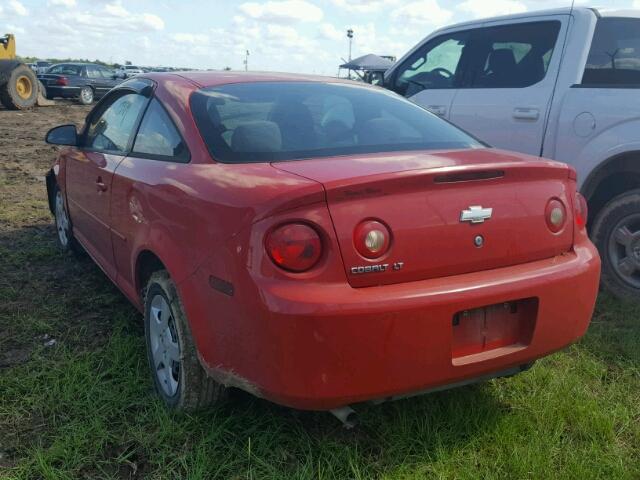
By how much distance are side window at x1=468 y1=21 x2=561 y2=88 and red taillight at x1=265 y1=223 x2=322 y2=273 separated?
3.17m

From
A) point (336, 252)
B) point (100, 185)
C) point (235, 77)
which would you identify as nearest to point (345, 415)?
point (336, 252)

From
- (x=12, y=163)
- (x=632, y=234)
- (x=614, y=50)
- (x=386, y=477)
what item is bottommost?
(x=12, y=163)

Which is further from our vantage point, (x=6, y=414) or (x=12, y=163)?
(x=12, y=163)

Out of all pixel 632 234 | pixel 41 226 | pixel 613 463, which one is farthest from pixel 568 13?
pixel 41 226

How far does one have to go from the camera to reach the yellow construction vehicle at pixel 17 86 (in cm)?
1797

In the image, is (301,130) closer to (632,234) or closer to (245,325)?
(245,325)

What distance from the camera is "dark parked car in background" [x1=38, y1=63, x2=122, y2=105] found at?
867 inches

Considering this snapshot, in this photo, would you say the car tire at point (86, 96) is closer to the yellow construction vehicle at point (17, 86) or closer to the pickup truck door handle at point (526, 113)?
the yellow construction vehicle at point (17, 86)

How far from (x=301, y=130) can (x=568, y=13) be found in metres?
2.78

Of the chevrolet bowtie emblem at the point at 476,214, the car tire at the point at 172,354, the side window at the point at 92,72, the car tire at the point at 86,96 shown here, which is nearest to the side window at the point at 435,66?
the chevrolet bowtie emblem at the point at 476,214

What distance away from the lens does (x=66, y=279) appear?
441cm

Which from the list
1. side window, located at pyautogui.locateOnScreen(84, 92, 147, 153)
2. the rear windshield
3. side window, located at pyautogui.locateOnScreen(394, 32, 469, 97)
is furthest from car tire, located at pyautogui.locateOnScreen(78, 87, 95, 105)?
the rear windshield

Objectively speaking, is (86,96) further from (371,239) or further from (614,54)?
(371,239)

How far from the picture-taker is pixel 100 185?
353 centimetres
